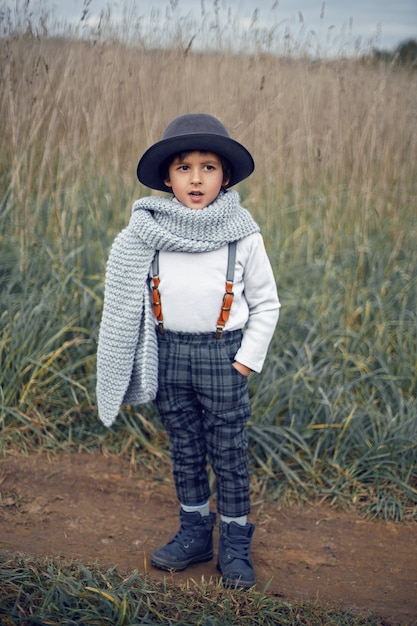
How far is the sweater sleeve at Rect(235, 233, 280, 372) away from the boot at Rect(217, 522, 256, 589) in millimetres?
644

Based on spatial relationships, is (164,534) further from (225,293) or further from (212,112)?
(212,112)

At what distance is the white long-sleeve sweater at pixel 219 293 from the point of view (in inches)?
93.5

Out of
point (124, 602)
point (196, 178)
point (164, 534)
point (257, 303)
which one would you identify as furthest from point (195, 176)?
point (164, 534)


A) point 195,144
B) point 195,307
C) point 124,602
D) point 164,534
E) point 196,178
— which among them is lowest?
point 164,534

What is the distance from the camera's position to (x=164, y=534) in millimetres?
2959

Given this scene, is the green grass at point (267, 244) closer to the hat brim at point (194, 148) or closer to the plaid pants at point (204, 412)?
the plaid pants at point (204, 412)

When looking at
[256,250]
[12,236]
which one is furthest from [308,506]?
[12,236]

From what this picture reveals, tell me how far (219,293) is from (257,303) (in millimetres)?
171

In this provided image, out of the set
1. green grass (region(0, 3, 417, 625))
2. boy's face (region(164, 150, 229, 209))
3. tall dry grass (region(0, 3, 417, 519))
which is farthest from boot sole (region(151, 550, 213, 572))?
boy's face (region(164, 150, 229, 209))

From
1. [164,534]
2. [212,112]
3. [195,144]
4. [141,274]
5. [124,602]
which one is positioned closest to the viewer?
[124,602]

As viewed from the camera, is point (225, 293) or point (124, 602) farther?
point (225, 293)

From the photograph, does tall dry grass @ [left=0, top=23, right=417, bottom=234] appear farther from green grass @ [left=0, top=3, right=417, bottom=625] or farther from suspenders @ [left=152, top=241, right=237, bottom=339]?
suspenders @ [left=152, top=241, right=237, bottom=339]

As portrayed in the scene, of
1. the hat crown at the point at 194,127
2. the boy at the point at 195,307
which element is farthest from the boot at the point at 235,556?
the hat crown at the point at 194,127

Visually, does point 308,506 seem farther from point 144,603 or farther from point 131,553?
point 144,603
